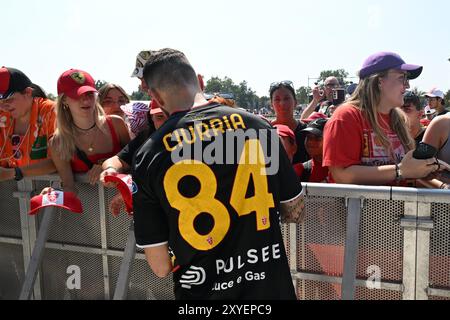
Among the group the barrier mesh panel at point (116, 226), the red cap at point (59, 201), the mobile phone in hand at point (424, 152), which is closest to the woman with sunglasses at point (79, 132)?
the red cap at point (59, 201)

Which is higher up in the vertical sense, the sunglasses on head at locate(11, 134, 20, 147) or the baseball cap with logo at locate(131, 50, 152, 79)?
the baseball cap with logo at locate(131, 50, 152, 79)

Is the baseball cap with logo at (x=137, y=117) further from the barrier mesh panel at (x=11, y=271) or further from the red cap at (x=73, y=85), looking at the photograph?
the barrier mesh panel at (x=11, y=271)

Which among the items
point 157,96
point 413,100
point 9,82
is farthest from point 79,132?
point 413,100

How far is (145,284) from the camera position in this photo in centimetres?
314

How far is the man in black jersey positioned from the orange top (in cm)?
185

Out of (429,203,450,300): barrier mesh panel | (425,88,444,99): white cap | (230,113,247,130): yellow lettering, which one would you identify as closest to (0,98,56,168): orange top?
(230,113,247,130): yellow lettering

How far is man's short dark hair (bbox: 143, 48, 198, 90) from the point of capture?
6.81 ft

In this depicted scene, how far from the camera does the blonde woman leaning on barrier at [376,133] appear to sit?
8.61ft

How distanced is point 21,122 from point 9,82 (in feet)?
1.17

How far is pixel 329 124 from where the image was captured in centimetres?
286

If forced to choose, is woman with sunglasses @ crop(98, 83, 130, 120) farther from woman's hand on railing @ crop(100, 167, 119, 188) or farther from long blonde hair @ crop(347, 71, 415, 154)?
long blonde hair @ crop(347, 71, 415, 154)

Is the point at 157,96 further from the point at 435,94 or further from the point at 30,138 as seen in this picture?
the point at 435,94

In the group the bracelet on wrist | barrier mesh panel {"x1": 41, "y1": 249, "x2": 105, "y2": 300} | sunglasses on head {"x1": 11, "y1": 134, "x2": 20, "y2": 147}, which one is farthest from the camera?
sunglasses on head {"x1": 11, "y1": 134, "x2": 20, "y2": 147}
